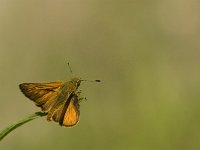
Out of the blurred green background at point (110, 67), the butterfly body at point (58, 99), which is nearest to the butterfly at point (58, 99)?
the butterfly body at point (58, 99)

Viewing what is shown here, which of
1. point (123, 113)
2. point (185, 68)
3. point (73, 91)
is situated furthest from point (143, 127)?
point (73, 91)

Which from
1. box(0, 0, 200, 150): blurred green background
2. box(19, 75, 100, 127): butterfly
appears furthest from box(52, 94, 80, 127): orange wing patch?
box(0, 0, 200, 150): blurred green background

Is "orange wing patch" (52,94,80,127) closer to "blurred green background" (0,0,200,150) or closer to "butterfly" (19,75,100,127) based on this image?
"butterfly" (19,75,100,127)

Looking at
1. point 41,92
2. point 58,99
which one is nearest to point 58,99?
point 58,99

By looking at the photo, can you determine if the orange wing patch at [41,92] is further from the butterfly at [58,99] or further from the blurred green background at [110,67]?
the blurred green background at [110,67]

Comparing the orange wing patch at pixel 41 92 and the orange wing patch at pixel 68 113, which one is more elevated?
the orange wing patch at pixel 41 92

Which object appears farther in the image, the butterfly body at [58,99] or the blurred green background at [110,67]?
the blurred green background at [110,67]
